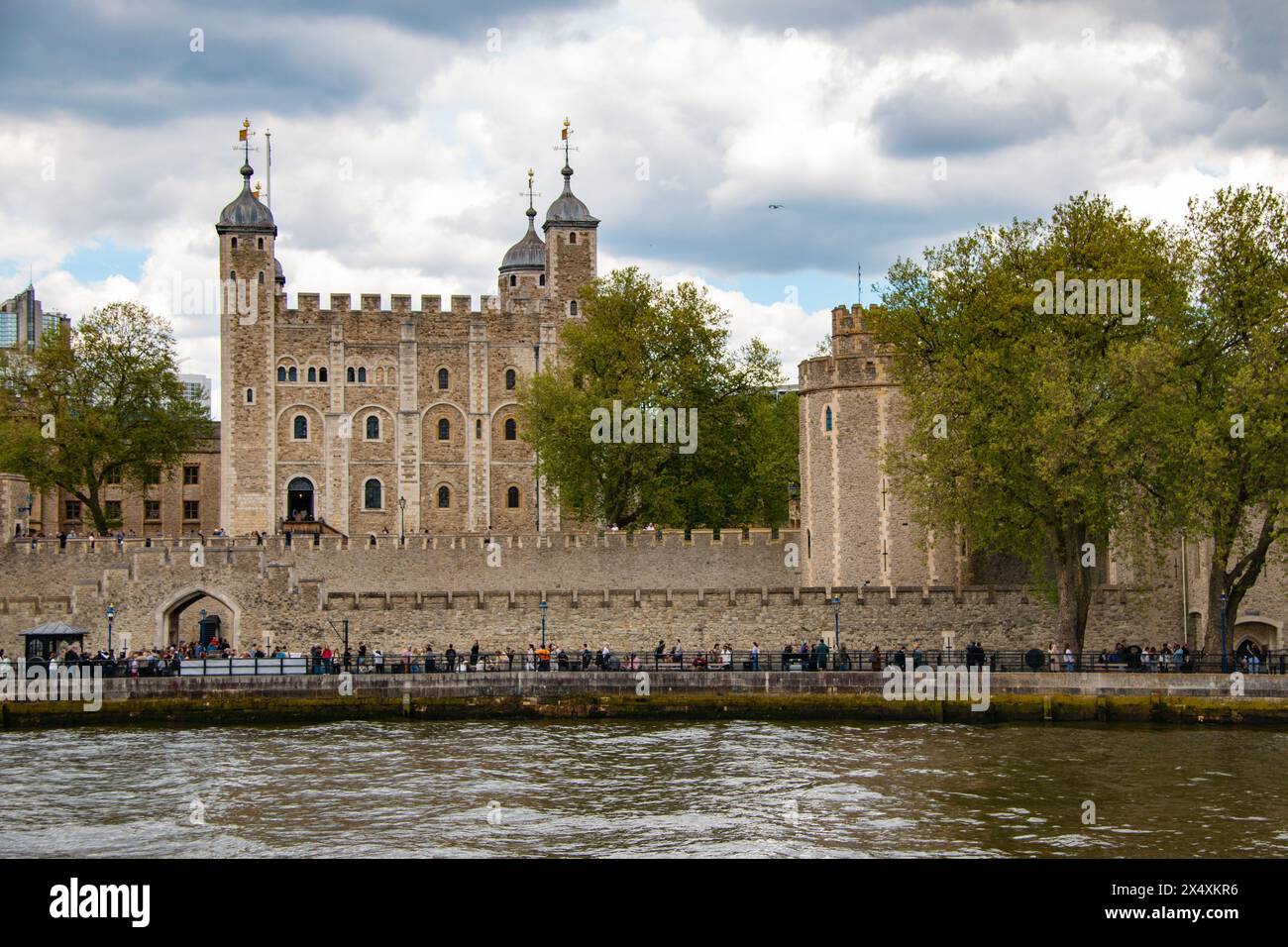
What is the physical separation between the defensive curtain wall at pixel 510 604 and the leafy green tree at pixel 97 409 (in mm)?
8283

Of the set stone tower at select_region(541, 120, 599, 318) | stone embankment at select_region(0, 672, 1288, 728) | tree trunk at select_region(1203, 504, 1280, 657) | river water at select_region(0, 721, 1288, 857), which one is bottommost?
river water at select_region(0, 721, 1288, 857)

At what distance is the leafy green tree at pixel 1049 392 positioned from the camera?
33.6 m

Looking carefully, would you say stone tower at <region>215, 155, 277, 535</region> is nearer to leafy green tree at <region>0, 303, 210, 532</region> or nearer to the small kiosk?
leafy green tree at <region>0, 303, 210, 532</region>

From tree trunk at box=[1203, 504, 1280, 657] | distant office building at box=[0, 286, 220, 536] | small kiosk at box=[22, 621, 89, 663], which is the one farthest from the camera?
distant office building at box=[0, 286, 220, 536]

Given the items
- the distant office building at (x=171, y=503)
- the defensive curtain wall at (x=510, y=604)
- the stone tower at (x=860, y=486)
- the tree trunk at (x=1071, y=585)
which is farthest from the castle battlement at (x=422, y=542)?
the distant office building at (x=171, y=503)

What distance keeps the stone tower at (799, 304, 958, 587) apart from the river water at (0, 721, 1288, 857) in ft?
28.8

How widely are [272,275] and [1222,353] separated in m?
36.9

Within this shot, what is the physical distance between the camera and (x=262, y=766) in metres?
26.5

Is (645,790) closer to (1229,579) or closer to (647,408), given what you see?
(1229,579)

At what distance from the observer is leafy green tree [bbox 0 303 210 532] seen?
2066 inches

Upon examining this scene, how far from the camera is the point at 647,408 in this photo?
5028 cm

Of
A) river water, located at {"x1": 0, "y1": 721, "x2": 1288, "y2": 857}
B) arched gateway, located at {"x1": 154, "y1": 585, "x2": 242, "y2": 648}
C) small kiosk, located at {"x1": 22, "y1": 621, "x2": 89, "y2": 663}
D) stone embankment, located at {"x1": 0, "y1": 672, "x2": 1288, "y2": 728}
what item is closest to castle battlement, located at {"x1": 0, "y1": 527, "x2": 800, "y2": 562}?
arched gateway, located at {"x1": 154, "y1": 585, "x2": 242, "y2": 648}

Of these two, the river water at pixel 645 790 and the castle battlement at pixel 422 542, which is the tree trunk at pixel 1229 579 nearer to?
the river water at pixel 645 790
